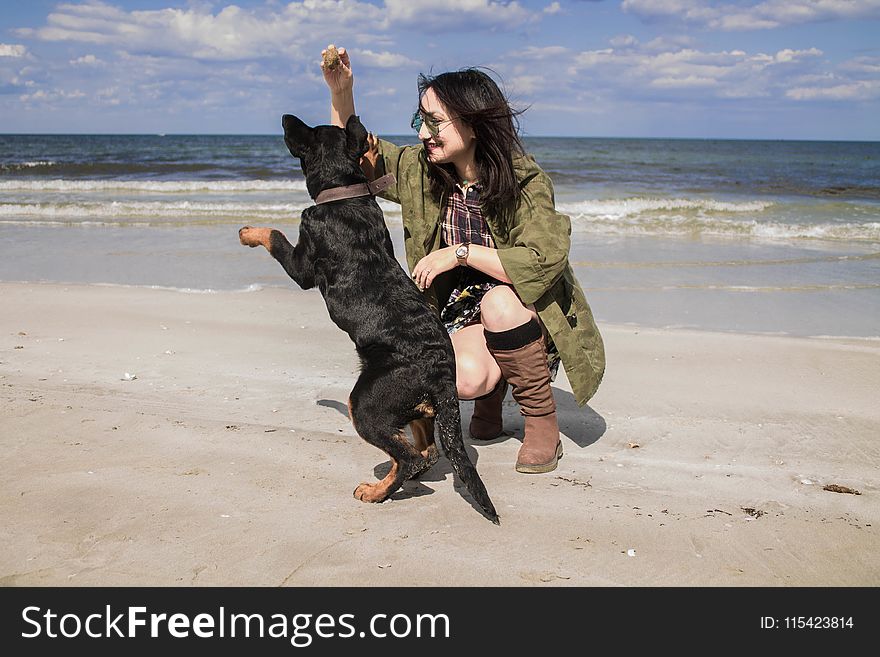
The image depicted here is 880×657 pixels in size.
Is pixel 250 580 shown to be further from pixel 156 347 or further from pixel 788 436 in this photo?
A: pixel 156 347

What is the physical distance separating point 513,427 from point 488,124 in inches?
62.4

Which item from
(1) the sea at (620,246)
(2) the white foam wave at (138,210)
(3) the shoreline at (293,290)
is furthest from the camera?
(2) the white foam wave at (138,210)

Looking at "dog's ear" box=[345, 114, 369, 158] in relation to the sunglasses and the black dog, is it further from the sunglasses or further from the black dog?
the sunglasses

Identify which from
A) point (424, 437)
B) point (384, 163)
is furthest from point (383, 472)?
point (384, 163)

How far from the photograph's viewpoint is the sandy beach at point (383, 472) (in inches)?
101

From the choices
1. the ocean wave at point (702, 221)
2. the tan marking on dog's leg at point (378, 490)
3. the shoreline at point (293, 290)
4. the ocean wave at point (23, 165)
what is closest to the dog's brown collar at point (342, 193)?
the tan marking on dog's leg at point (378, 490)

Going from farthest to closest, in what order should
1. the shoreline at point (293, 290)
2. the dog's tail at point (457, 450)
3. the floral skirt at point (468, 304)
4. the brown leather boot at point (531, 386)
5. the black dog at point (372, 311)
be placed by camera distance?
the shoreline at point (293, 290) → the floral skirt at point (468, 304) → the brown leather boot at point (531, 386) → the black dog at point (372, 311) → the dog's tail at point (457, 450)

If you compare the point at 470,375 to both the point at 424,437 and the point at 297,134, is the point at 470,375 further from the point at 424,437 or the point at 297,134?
the point at 297,134

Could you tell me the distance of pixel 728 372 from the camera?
16.6 ft

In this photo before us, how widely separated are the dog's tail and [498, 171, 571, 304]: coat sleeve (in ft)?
1.95

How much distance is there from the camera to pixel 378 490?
3.03 meters

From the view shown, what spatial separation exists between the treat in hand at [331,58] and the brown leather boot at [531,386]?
4.20ft

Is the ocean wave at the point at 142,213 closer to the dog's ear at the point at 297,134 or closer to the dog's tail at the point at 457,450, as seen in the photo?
the dog's ear at the point at 297,134
